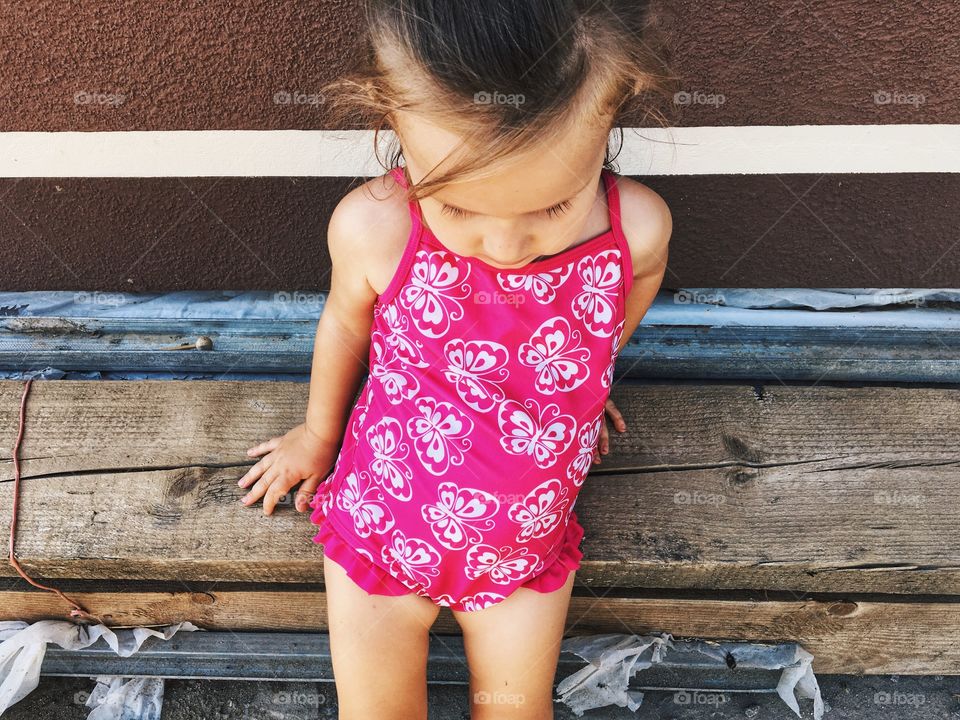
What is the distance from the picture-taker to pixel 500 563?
1.36m

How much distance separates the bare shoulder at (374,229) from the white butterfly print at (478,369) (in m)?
0.19

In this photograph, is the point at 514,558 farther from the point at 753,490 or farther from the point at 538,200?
the point at 538,200

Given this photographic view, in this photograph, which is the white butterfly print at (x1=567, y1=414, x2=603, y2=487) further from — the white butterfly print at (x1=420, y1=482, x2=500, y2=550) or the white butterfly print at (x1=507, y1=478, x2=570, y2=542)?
the white butterfly print at (x1=420, y1=482, x2=500, y2=550)

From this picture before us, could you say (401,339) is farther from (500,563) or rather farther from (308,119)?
(308,119)

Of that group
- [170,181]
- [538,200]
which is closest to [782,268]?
[538,200]

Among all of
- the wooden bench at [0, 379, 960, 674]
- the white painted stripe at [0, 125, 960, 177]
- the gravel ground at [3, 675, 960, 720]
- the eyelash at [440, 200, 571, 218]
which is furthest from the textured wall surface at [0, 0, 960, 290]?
the gravel ground at [3, 675, 960, 720]

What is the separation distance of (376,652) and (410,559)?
0.18 meters

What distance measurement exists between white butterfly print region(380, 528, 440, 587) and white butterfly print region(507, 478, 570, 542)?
0.16m

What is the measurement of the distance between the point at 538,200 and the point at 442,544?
0.67 meters

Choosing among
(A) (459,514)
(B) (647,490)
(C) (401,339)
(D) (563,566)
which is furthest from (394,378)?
(B) (647,490)

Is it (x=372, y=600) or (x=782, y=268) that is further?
(x=782, y=268)

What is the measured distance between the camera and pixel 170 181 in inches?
70.5

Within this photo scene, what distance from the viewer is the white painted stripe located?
174cm

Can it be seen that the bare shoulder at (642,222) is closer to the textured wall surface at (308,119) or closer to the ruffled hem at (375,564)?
the textured wall surface at (308,119)
